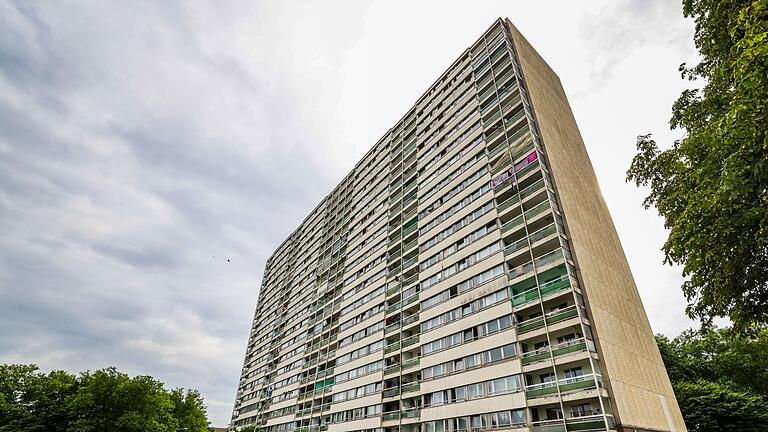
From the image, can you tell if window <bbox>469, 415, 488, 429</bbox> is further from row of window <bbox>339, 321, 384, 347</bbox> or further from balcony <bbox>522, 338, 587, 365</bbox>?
row of window <bbox>339, 321, 384, 347</bbox>

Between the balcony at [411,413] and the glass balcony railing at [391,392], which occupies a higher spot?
the glass balcony railing at [391,392]

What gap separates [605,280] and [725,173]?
18.1 meters

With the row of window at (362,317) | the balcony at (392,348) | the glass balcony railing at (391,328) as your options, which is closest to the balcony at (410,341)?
the balcony at (392,348)

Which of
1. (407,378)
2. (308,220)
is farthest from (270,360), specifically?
(407,378)

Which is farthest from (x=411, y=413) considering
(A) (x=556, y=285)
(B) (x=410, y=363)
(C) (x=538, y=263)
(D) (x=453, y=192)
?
(D) (x=453, y=192)

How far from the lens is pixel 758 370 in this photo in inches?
1492

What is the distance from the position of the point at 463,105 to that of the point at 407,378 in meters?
30.3

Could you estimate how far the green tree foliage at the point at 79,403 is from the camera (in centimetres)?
3525

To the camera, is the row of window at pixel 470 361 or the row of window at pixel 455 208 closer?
the row of window at pixel 470 361

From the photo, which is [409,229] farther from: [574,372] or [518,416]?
[574,372]

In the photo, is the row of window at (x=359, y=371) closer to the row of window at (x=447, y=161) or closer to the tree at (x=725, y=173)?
the row of window at (x=447, y=161)

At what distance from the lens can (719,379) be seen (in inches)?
1508

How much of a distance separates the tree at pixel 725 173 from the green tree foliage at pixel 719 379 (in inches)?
514

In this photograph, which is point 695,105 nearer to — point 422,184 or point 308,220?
point 422,184
